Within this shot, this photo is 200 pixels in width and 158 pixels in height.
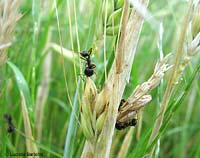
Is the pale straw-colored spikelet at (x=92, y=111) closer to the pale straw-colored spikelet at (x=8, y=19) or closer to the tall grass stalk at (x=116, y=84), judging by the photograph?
the tall grass stalk at (x=116, y=84)

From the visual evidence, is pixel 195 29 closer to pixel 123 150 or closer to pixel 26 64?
pixel 123 150

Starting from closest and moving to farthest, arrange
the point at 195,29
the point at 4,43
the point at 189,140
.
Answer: the point at 4,43 → the point at 195,29 → the point at 189,140

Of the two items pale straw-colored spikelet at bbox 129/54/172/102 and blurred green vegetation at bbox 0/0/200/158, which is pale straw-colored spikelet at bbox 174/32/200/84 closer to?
pale straw-colored spikelet at bbox 129/54/172/102

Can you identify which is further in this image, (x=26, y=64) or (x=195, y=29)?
(x=26, y=64)

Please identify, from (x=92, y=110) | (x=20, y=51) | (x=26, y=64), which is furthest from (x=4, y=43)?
(x=26, y=64)

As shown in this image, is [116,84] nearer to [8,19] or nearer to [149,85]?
[149,85]

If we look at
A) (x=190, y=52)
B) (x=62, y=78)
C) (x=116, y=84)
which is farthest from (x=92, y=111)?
(x=62, y=78)

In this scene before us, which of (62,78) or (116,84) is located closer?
(116,84)

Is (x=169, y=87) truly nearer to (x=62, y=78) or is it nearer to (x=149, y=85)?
(x=149, y=85)

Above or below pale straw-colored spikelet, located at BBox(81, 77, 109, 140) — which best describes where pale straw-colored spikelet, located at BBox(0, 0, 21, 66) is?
above

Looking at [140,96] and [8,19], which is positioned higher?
[8,19]

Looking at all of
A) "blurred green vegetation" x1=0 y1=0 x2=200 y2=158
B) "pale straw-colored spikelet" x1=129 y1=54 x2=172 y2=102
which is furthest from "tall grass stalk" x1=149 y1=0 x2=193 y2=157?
"blurred green vegetation" x1=0 y1=0 x2=200 y2=158
